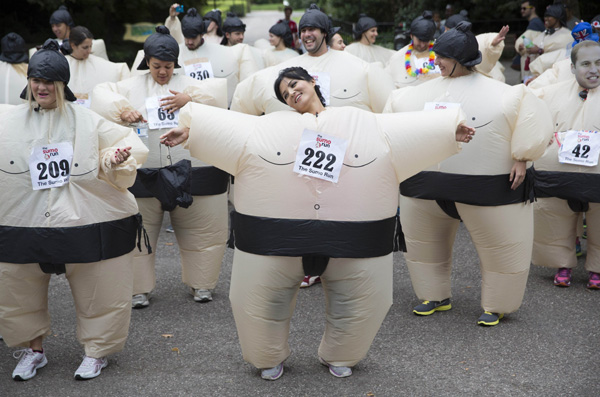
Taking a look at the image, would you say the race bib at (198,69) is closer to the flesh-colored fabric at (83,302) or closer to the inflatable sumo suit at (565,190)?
the inflatable sumo suit at (565,190)

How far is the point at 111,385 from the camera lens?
450 centimetres

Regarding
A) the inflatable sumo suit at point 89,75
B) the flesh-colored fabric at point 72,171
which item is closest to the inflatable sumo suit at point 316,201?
the flesh-colored fabric at point 72,171

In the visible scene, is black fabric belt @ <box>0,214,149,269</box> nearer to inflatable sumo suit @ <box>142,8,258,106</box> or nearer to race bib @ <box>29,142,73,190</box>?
race bib @ <box>29,142,73,190</box>

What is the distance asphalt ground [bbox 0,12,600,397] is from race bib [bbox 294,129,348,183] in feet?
4.14

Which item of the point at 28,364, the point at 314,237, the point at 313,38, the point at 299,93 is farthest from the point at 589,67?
the point at 28,364

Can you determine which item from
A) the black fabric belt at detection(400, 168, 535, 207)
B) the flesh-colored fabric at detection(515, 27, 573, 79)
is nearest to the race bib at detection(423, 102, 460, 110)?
the black fabric belt at detection(400, 168, 535, 207)

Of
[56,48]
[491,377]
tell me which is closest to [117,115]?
[56,48]

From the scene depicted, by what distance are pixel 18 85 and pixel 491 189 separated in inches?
188

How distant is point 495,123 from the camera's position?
4.96 meters

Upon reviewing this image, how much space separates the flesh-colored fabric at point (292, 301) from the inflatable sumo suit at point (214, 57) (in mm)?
3751

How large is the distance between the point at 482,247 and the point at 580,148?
1.26 meters

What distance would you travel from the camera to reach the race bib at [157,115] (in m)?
5.47

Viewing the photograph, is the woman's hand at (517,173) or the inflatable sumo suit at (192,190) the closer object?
the woman's hand at (517,173)

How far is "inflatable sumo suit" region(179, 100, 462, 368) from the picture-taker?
4066 mm
